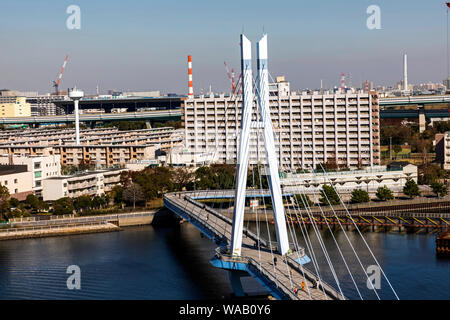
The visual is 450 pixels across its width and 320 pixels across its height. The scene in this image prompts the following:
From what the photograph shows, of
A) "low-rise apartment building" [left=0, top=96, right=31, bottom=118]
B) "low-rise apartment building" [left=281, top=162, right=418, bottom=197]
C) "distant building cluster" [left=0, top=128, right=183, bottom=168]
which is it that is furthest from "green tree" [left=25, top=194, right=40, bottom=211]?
"low-rise apartment building" [left=0, top=96, right=31, bottom=118]

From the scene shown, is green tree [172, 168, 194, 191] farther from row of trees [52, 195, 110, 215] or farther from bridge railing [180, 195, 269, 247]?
bridge railing [180, 195, 269, 247]

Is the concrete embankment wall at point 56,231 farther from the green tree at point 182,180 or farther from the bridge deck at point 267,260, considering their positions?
the green tree at point 182,180

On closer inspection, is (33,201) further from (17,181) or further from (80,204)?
(17,181)

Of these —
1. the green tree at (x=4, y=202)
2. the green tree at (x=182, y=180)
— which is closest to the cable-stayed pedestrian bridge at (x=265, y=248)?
the green tree at (x=4, y=202)
